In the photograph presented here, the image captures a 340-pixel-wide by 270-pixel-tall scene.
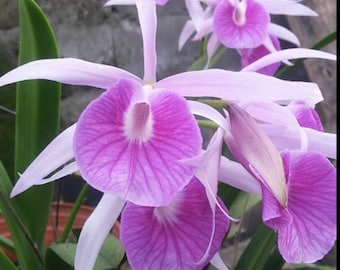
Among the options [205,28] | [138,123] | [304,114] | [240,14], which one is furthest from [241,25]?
[138,123]

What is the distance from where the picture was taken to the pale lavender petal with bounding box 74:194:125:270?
0.58m

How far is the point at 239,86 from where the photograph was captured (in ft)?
1.78

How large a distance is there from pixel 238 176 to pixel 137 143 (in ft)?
0.49

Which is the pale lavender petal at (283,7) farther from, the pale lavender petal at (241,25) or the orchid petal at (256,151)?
the orchid petal at (256,151)

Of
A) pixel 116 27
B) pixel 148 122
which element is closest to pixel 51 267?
pixel 148 122

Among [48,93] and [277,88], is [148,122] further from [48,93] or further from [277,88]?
[48,93]

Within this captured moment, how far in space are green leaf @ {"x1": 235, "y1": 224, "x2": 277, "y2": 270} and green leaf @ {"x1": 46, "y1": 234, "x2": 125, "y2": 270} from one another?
19 cm

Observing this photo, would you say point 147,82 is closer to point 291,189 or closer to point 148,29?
point 148,29

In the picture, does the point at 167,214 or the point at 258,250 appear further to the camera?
the point at 258,250

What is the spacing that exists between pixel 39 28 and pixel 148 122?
0.95 feet

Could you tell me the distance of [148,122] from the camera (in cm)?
53

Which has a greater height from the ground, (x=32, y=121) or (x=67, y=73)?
(x=67, y=73)

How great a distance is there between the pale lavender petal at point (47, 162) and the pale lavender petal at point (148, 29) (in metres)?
0.10

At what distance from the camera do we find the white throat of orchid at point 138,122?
1.69 feet
